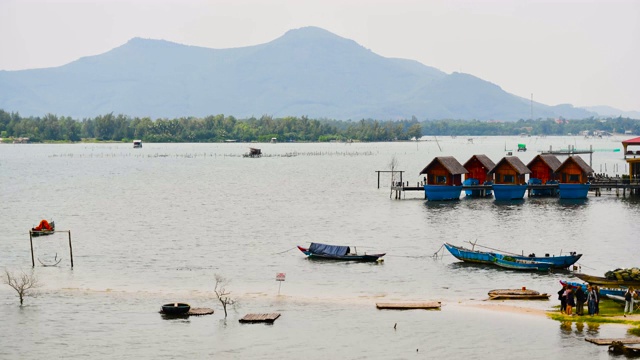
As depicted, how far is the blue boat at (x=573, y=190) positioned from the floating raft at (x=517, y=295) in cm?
6168

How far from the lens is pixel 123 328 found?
152ft

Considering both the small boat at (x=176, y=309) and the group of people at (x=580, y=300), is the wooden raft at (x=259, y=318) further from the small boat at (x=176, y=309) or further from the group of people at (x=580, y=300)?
the group of people at (x=580, y=300)

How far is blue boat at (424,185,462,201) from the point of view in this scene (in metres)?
108

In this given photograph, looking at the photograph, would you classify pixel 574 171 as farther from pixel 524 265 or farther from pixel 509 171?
pixel 524 265

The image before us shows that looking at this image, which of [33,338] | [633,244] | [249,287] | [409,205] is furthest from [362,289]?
[409,205]

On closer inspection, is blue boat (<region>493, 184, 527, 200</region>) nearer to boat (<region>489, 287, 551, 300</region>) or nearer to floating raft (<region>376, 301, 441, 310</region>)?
boat (<region>489, 287, 551, 300</region>)

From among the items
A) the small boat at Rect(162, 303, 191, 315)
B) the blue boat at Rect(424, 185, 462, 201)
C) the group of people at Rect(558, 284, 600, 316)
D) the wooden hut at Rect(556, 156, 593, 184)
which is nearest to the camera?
the group of people at Rect(558, 284, 600, 316)

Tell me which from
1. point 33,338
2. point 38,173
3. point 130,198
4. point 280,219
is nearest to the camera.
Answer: point 33,338

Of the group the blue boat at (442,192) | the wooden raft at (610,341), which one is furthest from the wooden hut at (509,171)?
the wooden raft at (610,341)

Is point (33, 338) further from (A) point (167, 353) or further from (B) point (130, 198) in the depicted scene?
(B) point (130, 198)

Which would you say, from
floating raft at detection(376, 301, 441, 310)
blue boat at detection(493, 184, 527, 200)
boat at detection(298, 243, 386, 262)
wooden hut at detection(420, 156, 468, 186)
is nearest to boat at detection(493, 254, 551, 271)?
boat at detection(298, 243, 386, 262)

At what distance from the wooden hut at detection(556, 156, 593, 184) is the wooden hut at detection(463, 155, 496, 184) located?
9270 millimetres

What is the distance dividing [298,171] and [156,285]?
467 feet

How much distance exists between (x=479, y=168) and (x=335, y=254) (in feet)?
176
